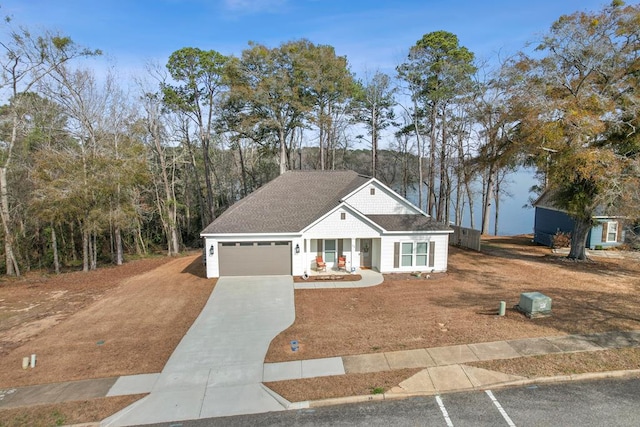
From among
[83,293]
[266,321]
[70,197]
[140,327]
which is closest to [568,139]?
[266,321]

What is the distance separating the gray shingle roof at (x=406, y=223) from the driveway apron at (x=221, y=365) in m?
6.55

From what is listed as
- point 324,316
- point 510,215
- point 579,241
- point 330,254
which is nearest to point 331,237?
point 330,254

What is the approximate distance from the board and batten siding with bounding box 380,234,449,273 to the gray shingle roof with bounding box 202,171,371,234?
3.68m

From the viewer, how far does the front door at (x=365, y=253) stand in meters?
20.5

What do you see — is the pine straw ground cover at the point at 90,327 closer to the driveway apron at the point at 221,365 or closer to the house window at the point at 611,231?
the driveway apron at the point at 221,365

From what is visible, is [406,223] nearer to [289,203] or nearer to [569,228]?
[289,203]

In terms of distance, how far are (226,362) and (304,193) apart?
13.6 meters

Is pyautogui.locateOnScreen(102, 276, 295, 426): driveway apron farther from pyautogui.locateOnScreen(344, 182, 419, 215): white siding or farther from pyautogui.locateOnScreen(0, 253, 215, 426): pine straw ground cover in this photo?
pyautogui.locateOnScreen(344, 182, 419, 215): white siding

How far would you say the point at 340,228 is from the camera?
1894 cm

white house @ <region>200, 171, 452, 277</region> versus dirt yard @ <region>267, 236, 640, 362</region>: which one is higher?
white house @ <region>200, 171, 452, 277</region>

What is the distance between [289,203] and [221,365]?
12.4 metres

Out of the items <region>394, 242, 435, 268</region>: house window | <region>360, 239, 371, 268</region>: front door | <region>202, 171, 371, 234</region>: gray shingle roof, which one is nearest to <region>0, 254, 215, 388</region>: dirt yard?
<region>202, 171, 371, 234</region>: gray shingle roof

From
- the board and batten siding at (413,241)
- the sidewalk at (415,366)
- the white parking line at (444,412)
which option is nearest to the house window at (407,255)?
the board and batten siding at (413,241)

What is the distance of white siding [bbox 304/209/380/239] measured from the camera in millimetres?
18844
